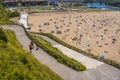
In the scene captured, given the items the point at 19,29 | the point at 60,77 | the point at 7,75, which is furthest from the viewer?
the point at 19,29

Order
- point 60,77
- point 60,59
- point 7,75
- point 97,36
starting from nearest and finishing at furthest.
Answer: point 7,75, point 60,77, point 60,59, point 97,36

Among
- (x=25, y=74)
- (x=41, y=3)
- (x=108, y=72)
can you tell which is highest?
(x=25, y=74)

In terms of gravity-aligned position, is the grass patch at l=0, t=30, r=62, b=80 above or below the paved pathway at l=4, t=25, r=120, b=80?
above

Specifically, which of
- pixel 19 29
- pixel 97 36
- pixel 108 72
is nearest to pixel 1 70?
pixel 108 72

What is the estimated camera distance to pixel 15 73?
1496 cm

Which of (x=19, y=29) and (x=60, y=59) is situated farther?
(x=19, y=29)

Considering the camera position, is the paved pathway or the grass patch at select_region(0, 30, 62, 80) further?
the paved pathway

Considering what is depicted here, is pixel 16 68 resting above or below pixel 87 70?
above

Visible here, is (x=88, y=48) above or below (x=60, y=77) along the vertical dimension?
below

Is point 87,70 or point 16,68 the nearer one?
point 16,68

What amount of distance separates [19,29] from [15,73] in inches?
1003

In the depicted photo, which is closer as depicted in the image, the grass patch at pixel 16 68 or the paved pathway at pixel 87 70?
the grass patch at pixel 16 68

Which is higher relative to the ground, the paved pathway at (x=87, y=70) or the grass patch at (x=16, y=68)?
the grass patch at (x=16, y=68)

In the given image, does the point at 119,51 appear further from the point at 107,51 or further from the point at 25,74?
the point at 25,74
